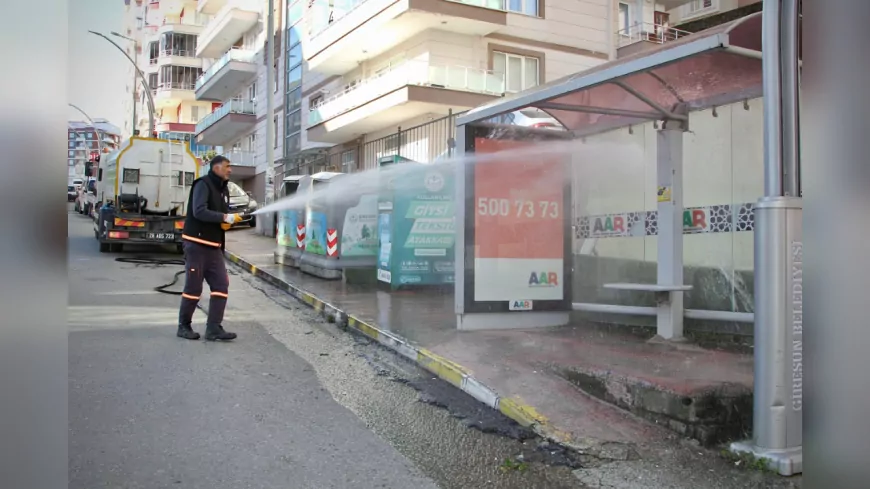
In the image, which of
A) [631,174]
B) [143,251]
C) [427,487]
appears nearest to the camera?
[427,487]

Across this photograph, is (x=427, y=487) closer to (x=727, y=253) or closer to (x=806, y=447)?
(x=806, y=447)

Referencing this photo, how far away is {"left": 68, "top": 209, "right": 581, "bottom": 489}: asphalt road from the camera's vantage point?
3807mm

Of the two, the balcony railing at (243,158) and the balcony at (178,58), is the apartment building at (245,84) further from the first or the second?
the balcony at (178,58)

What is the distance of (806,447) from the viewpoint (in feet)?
5.78

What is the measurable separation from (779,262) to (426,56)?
1947 centimetres

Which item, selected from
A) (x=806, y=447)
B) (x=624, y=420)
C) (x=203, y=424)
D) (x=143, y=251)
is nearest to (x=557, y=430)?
(x=624, y=420)

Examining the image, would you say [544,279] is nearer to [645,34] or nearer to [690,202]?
[690,202]

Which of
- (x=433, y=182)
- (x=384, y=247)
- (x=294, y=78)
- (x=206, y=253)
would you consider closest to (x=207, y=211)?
(x=206, y=253)

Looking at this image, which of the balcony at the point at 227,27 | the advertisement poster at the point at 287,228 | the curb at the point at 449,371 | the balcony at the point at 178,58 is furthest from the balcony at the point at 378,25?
the balcony at the point at 178,58

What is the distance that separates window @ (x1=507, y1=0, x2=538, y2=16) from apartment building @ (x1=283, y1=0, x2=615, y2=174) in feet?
0.12

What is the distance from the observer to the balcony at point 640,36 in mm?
25375

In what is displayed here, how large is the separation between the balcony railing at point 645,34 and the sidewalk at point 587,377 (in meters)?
20.1

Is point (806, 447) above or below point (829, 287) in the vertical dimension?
below

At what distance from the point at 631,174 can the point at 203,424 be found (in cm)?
593
